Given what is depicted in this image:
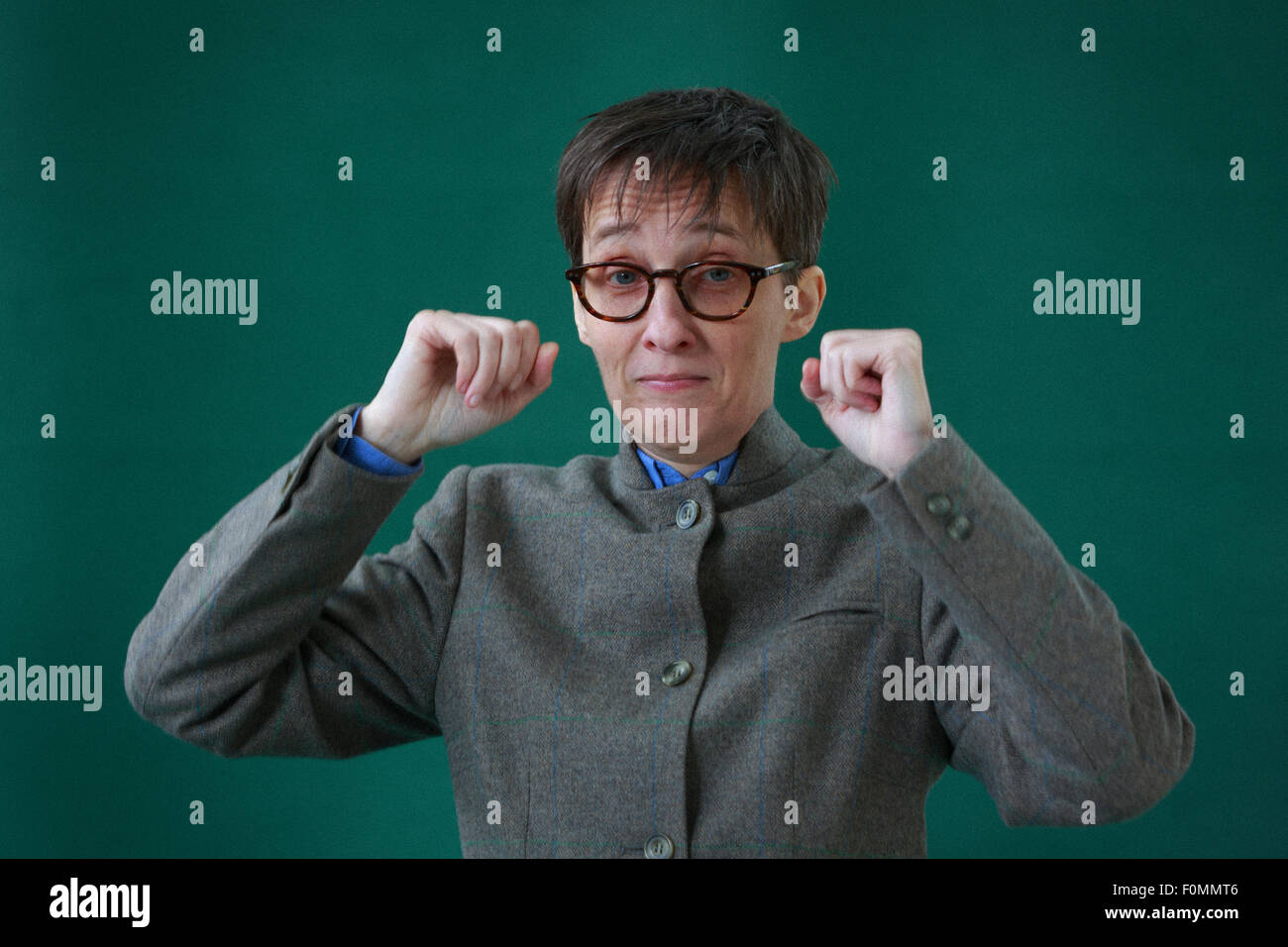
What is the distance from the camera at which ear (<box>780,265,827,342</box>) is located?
1.55 metres

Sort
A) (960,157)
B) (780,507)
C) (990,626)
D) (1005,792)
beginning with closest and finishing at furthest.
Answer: (990,626)
(1005,792)
(780,507)
(960,157)

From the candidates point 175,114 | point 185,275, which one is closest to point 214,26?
point 175,114

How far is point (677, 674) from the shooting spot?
1.39 metres

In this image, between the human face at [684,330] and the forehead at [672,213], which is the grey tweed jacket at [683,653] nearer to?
the human face at [684,330]

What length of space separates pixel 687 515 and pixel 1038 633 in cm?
44

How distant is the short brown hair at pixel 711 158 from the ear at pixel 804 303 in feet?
0.06

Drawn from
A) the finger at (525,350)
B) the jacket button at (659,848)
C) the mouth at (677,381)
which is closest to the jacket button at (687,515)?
the mouth at (677,381)

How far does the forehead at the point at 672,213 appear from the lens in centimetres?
143

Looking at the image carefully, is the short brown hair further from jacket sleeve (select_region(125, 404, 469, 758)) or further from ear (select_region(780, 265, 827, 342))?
jacket sleeve (select_region(125, 404, 469, 758))

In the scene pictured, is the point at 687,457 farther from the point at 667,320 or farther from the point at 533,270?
the point at 533,270

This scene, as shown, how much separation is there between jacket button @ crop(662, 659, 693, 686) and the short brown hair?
1.53 feet

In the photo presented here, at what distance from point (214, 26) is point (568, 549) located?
4.50 feet

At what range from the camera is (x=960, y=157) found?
2.30m

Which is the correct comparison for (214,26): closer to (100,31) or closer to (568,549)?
(100,31)
